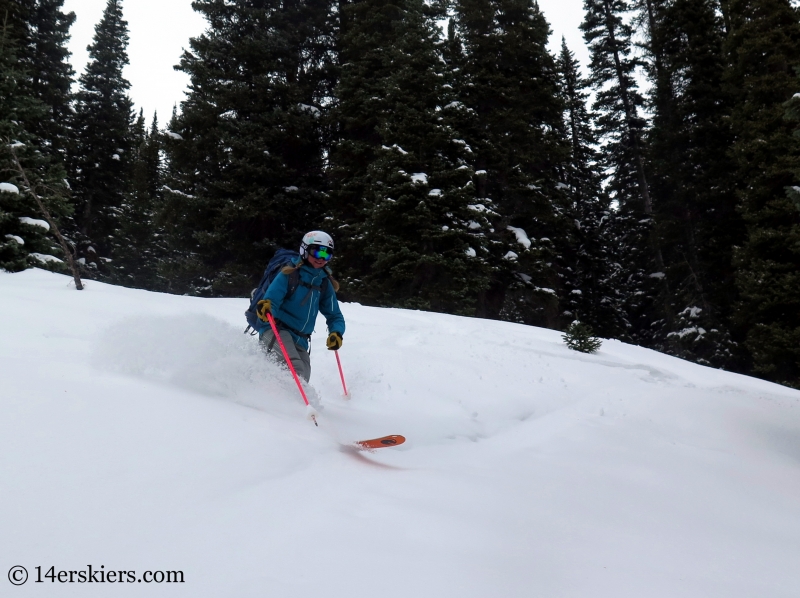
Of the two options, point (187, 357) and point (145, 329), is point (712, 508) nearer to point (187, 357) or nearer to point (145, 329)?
point (187, 357)

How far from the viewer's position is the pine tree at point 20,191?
42.9 feet

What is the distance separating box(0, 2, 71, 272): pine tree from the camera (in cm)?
1307

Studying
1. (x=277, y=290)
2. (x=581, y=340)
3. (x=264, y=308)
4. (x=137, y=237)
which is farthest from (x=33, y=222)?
(x=137, y=237)

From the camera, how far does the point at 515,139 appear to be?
2150 centimetres

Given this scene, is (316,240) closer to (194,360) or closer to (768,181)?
(194,360)

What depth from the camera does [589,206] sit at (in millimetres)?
30688

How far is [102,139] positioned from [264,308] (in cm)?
3621

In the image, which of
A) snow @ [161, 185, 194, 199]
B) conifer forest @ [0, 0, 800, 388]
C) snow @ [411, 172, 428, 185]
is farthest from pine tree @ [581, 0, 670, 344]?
snow @ [161, 185, 194, 199]

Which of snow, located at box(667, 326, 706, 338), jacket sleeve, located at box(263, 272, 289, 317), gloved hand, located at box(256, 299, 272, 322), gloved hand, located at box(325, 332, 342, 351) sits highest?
jacket sleeve, located at box(263, 272, 289, 317)

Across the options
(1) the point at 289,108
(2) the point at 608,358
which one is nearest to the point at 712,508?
(2) the point at 608,358

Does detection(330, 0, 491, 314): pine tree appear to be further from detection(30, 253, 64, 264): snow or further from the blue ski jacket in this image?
the blue ski jacket

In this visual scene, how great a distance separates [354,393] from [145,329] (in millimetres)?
2866

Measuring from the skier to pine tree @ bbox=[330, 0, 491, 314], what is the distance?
36.9ft

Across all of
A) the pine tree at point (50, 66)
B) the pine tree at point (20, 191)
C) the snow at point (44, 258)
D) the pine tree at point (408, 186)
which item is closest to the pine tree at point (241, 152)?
the pine tree at point (408, 186)
